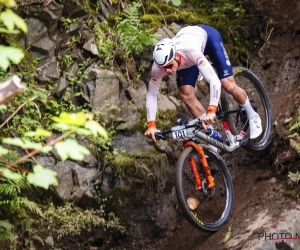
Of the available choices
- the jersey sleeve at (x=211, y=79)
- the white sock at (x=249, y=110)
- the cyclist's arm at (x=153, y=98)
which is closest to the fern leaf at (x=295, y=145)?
the white sock at (x=249, y=110)

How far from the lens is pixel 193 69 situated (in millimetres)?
6219

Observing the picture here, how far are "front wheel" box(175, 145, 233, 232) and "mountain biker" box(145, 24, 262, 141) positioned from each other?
486 millimetres

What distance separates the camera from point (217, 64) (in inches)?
248

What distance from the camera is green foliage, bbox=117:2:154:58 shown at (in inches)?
294

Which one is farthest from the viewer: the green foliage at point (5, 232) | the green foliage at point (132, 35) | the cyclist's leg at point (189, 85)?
the green foliage at point (132, 35)

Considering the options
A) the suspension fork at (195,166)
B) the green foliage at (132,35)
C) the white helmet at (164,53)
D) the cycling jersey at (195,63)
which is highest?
the white helmet at (164,53)

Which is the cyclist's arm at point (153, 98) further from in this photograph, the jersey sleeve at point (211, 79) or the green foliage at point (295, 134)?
the green foliage at point (295, 134)

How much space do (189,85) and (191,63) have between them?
45 centimetres

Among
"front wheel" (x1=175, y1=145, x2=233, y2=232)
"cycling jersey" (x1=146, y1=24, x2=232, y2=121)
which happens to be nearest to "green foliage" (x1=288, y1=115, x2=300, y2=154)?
"front wheel" (x1=175, y1=145, x2=233, y2=232)

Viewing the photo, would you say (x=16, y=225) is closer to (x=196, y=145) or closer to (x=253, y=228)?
(x=196, y=145)

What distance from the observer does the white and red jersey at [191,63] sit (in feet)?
Result: 18.3

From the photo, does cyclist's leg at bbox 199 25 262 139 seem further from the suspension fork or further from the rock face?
the rock face

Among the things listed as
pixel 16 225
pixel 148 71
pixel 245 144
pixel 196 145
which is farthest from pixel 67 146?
pixel 148 71

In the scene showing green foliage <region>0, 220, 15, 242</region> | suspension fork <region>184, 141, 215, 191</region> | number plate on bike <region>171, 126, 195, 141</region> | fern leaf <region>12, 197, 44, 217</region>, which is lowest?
fern leaf <region>12, 197, 44, 217</region>
